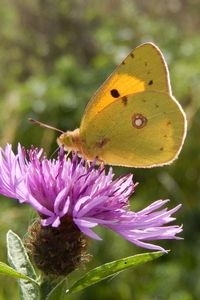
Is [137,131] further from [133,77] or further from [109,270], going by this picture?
[109,270]

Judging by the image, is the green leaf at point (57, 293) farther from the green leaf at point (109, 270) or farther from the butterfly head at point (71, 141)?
the butterfly head at point (71, 141)

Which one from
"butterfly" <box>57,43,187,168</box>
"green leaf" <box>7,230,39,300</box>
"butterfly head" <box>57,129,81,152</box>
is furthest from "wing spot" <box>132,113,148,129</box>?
"green leaf" <box>7,230,39,300</box>

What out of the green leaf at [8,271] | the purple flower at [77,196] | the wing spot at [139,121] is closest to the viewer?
the green leaf at [8,271]

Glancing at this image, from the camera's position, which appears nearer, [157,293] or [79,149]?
[79,149]

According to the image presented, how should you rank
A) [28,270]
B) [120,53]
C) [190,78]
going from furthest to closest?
[120,53], [190,78], [28,270]

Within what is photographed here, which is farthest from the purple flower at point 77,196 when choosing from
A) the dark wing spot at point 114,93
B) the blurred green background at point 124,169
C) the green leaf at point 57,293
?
the blurred green background at point 124,169

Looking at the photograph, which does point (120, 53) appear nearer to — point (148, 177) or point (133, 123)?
point (148, 177)

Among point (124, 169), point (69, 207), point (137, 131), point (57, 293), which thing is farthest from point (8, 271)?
point (124, 169)

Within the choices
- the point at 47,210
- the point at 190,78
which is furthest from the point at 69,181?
the point at 190,78
